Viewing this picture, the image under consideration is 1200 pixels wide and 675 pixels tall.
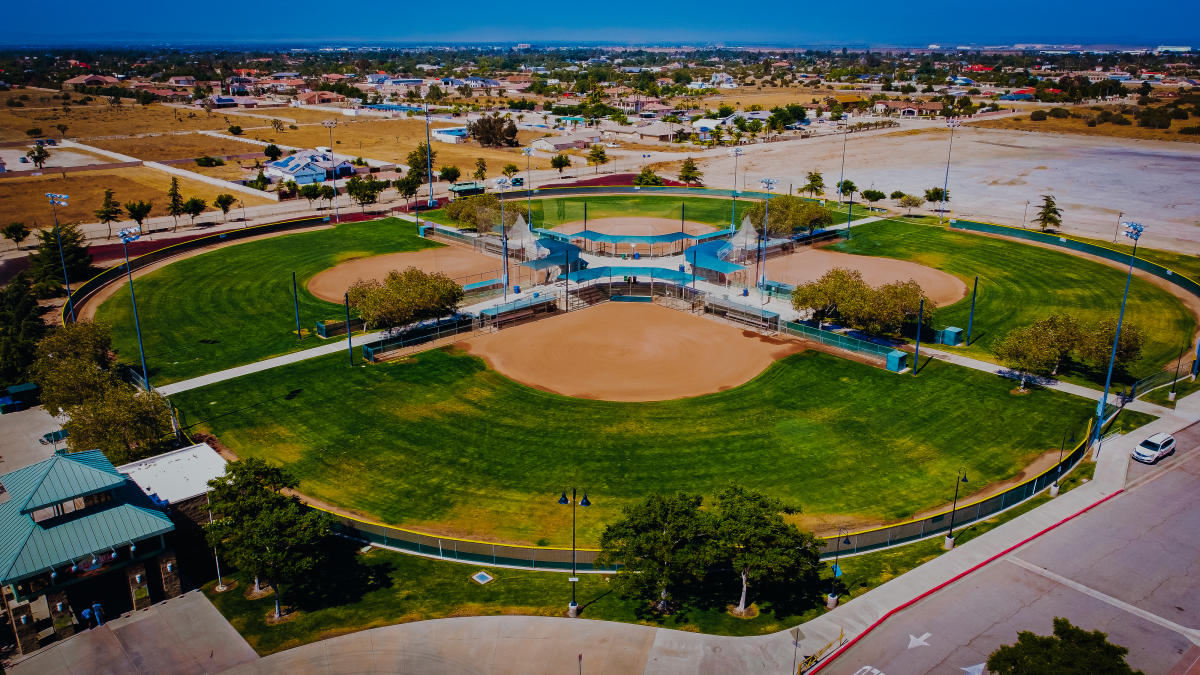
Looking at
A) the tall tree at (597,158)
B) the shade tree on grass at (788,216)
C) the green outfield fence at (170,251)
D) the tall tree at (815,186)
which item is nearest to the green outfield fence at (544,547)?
the green outfield fence at (170,251)

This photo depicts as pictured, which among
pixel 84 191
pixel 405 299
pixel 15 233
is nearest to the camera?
pixel 405 299

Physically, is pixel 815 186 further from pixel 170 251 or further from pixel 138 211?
pixel 138 211

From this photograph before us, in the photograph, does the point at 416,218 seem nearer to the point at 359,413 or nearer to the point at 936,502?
the point at 359,413

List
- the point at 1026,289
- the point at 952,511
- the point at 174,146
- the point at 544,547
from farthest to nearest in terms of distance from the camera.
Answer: the point at 174,146 < the point at 1026,289 < the point at 544,547 < the point at 952,511

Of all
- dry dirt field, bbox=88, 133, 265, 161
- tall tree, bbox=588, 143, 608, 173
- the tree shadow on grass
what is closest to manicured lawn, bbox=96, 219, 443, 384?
the tree shadow on grass

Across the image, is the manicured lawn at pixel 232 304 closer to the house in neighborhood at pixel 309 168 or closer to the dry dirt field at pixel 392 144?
the house in neighborhood at pixel 309 168

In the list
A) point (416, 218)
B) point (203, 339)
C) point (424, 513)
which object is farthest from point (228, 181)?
point (424, 513)

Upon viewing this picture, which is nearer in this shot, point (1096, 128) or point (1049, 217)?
point (1049, 217)

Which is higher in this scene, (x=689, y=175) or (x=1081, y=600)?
(x=689, y=175)


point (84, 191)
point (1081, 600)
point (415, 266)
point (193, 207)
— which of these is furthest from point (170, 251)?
point (1081, 600)
